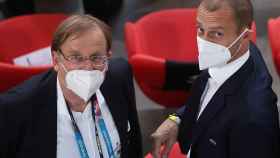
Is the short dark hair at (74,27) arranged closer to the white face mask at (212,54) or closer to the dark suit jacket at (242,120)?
the white face mask at (212,54)

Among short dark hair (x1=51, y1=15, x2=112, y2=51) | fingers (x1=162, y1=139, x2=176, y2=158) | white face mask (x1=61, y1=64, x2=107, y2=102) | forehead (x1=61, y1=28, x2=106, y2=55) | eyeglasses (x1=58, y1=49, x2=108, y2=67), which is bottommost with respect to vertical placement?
fingers (x1=162, y1=139, x2=176, y2=158)

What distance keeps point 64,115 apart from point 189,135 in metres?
0.56

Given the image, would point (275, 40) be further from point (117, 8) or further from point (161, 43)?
point (117, 8)

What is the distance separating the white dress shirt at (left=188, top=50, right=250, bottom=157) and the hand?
0.24 meters

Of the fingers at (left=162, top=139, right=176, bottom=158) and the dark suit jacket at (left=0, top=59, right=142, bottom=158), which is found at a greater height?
the dark suit jacket at (left=0, top=59, right=142, bottom=158)

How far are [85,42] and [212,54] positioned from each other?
19.4 inches

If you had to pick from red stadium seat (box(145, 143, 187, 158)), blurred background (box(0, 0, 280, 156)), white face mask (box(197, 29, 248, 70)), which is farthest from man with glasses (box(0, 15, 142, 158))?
blurred background (box(0, 0, 280, 156))

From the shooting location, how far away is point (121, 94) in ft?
7.32

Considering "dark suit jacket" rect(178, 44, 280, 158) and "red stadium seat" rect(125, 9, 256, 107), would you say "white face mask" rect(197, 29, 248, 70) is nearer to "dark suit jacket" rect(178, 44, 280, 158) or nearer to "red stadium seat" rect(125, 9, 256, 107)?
"dark suit jacket" rect(178, 44, 280, 158)

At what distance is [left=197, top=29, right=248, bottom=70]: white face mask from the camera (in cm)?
194

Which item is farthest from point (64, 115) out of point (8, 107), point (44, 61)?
point (44, 61)

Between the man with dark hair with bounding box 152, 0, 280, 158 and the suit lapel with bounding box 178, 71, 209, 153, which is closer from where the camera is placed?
the man with dark hair with bounding box 152, 0, 280, 158

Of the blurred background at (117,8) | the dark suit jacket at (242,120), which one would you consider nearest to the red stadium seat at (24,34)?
the blurred background at (117,8)

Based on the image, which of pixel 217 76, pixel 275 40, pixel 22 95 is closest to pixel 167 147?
pixel 217 76
